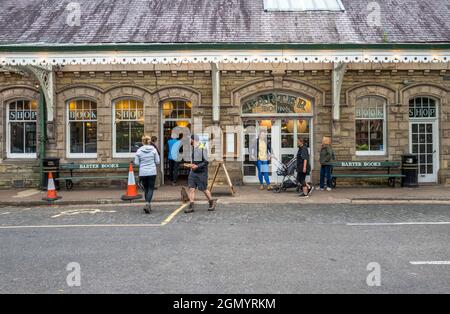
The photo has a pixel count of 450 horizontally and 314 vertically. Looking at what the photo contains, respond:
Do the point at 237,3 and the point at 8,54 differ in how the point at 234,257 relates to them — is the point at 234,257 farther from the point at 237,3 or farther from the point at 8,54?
the point at 237,3

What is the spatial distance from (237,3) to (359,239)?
12.4m

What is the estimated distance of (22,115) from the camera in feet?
47.3

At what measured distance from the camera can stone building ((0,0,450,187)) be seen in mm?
13875

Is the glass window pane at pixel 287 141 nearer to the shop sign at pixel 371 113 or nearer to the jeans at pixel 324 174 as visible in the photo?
the jeans at pixel 324 174

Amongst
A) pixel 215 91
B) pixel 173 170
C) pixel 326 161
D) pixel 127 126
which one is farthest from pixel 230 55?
pixel 127 126

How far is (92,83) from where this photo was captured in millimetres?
14094

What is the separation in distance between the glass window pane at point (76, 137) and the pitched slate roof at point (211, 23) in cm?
303

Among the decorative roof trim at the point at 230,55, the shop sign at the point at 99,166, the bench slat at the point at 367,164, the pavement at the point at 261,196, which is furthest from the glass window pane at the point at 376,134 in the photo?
the shop sign at the point at 99,166

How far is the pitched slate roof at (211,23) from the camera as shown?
13547mm

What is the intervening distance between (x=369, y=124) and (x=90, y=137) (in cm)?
1044

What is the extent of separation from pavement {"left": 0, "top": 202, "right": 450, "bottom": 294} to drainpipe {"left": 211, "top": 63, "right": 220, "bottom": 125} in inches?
203

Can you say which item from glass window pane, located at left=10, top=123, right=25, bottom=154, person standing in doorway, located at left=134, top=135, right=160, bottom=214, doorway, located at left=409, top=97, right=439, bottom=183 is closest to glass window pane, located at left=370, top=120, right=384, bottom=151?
doorway, located at left=409, top=97, right=439, bottom=183

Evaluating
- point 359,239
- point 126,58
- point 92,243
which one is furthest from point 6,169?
point 359,239
